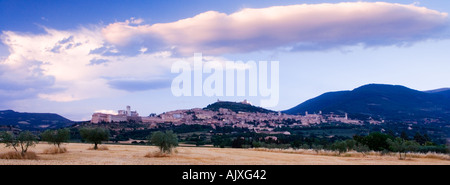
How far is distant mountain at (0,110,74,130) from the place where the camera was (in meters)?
139

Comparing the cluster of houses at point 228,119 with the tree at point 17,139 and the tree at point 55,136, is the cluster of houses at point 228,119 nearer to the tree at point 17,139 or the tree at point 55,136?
the tree at point 55,136

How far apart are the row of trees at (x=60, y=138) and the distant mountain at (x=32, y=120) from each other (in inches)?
3879

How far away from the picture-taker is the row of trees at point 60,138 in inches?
1106

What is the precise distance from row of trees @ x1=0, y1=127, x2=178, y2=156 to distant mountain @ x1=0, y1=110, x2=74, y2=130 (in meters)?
98.5

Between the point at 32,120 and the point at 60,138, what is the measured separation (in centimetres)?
12517

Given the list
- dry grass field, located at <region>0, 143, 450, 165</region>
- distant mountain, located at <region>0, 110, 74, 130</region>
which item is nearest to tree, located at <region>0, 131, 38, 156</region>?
dry grass field, located at <region>0, 143, 450, 165</region>

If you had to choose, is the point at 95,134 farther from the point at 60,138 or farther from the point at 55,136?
the point at 55,136

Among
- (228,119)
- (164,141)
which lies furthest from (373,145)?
(228,119)

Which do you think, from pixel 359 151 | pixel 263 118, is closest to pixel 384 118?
pixel 263 118

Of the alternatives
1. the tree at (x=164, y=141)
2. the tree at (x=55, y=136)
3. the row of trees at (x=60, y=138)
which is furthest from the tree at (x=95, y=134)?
the tree at (x=164, y=141)

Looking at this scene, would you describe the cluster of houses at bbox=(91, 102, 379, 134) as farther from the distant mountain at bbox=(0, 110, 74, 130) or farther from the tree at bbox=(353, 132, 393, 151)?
the tree at bbox=(353, 132, 393, 151)
